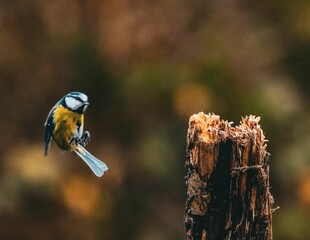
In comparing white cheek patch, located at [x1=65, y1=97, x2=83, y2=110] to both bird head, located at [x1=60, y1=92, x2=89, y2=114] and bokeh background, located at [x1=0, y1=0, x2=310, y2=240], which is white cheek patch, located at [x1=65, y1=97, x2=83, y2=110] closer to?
bird head, located at [x1=60, y1=92, x2=89, y2=114]

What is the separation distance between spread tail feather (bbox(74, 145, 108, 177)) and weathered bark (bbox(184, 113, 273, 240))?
451 millimetres

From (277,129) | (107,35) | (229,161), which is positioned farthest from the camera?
(107,35)

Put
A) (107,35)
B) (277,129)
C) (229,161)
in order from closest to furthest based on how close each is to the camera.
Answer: (229,161), (277,129), (107,35)

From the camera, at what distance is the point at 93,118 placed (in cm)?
865

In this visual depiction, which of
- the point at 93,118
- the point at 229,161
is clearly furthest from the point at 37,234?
the point at 229,161

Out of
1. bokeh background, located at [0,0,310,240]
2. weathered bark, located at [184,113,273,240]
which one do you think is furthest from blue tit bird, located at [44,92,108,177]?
bokeh background, located at [0,0,310,240]

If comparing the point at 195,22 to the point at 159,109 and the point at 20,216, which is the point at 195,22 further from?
the point at 20,216

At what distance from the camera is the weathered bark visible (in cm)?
249

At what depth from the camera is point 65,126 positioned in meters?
2.23

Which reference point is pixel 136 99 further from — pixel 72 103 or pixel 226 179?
pixel 72 103

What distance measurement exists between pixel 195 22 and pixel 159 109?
106 centimetres

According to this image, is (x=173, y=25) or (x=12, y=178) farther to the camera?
(x=173, y=25)

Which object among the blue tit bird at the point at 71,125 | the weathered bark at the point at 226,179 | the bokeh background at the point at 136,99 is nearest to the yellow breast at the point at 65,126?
the blue tit bird at the point at 71,125

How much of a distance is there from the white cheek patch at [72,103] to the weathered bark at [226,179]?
1.42 ft
